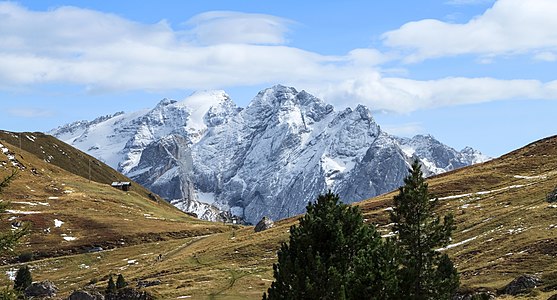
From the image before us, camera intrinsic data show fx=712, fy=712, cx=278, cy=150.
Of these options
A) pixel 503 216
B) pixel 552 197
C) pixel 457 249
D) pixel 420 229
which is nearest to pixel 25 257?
pixel 457 249

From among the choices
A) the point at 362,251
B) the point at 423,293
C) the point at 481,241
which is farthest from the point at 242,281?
the point at 362,251

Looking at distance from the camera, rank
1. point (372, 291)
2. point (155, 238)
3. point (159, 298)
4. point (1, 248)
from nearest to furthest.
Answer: point (1, 248) < point (372, 291) < point (159, 298) < point (155, 238)

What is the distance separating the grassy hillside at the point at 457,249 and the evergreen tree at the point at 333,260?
30.6 metres

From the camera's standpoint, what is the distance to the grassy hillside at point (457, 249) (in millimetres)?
90625

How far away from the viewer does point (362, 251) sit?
43.0 meters

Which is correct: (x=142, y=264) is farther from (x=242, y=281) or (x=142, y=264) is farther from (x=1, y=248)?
(x=1, y=248)

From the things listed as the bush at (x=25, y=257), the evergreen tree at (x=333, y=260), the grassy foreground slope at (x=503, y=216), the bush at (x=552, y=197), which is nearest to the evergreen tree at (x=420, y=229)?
the evergreen tree at (x=333, y=260)

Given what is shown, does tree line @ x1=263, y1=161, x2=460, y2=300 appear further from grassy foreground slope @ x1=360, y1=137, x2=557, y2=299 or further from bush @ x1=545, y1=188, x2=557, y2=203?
bush @ x1=545, y1=188, x2=557, y2=203

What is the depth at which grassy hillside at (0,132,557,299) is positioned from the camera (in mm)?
90625

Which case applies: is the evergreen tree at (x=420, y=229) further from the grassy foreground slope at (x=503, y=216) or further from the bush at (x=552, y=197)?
the bush at (x=552, y=197)

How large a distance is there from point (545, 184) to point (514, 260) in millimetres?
55710

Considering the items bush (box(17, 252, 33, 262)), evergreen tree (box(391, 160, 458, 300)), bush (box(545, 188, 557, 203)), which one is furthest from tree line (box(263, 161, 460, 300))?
bush (box(17, 252, 33, 262))

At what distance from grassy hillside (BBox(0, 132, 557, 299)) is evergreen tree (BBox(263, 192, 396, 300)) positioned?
30561mm

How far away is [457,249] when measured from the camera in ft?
351
